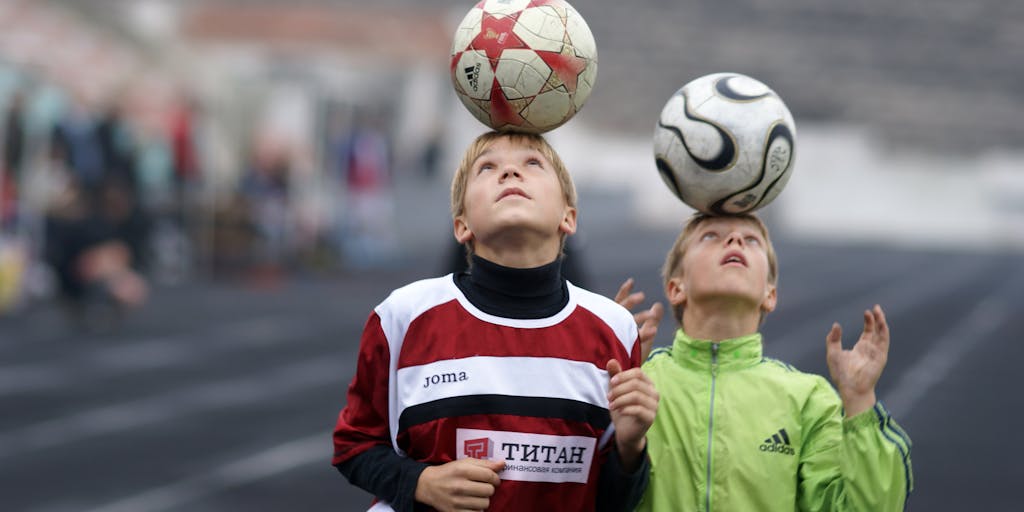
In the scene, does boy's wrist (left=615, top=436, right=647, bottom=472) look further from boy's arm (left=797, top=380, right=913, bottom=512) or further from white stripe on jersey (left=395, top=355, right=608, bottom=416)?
boy's arm (left=797, top=380, right=913, bottom=512)

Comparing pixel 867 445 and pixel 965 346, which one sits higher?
pixel 867 445

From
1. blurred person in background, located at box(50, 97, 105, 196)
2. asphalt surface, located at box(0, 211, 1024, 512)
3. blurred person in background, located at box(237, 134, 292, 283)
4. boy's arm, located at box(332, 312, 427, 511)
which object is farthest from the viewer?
blurred person in background, located at box(237, 134, 292, 283)

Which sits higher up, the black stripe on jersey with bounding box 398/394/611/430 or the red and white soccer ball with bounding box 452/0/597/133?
the red and white soccer ball with bounding box 452/0/597/133

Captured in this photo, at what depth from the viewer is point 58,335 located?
1557cm

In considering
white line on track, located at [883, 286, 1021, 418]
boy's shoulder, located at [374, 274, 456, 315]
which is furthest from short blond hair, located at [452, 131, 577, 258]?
white line on track, located at [883, 286, 1021, 418]

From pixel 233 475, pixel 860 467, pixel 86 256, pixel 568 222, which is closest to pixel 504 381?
pixel 568 222

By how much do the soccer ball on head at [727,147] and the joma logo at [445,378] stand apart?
0.66 metres

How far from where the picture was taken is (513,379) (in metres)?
3.05

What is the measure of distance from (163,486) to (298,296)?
1107 centimetres

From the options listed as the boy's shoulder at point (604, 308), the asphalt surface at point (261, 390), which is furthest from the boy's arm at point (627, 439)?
the asphalt surface at point (261, 390)

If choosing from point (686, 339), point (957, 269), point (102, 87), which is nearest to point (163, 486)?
point (686, 339)

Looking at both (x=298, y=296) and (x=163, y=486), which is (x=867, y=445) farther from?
(x=298, y=296)

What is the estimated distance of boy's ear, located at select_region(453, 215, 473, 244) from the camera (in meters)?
3.20

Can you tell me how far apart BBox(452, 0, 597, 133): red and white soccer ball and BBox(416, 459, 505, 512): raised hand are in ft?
2.15
